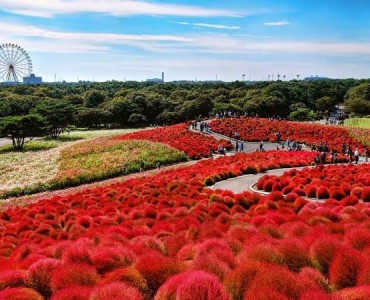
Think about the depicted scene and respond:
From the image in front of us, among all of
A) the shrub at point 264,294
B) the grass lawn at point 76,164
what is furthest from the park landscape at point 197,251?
the grass lawn at point 76,164

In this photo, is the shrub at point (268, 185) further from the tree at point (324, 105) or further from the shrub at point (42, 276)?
the tree at point (324, 105)

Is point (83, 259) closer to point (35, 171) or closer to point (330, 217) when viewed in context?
point (330, 217)

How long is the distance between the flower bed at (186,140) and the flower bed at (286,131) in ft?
15.6

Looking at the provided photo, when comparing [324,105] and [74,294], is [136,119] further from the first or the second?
[74,294]

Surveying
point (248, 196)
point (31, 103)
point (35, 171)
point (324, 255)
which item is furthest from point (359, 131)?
point (31, 103)

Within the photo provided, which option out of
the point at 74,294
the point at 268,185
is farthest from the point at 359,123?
the point at 74,294

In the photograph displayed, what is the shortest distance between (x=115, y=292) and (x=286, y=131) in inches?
2018

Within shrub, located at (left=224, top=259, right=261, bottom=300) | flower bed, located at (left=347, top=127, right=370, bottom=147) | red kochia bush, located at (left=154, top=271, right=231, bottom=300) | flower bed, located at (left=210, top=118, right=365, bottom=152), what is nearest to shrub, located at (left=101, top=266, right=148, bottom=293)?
red kochia bush, located at (left=154, top=271, right=231, bottom=300)

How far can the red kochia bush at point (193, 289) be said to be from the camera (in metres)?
4.56

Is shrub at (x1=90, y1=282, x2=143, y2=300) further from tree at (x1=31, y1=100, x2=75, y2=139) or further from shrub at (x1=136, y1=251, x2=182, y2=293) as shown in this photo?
tree at (x1=31, y1=100, x2=75, y2=139)

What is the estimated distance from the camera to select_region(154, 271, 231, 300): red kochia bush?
4.56 meters

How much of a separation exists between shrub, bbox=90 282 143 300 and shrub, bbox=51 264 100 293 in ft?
2.22

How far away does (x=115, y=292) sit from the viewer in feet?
16.5

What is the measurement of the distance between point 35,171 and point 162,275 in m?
38.4
